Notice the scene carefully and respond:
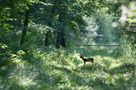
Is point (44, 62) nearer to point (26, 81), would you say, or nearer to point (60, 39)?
point (26, 81)

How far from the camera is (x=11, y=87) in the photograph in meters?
11.7

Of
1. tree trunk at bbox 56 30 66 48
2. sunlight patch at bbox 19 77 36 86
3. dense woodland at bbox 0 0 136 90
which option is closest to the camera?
sunlight patch at bbox 19 77 36 86

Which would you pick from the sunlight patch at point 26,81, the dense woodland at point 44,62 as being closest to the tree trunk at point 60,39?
the dense woodland at point 44,62

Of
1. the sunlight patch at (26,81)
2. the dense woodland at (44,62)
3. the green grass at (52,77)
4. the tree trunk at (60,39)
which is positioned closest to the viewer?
the sunlight patch at (26,81)

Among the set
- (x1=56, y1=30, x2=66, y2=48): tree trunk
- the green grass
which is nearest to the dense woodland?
the green grass

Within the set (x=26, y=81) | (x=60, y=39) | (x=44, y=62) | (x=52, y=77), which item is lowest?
(x=60, y=39)

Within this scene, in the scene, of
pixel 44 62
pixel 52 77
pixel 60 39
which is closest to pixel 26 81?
pixel 52 77

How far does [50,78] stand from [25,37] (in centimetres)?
464

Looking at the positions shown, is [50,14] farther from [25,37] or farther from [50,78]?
[50,78]

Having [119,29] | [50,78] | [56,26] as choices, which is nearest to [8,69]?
[50,78]

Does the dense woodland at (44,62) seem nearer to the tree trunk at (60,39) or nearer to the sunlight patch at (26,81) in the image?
the sunlight patch at (26,81)

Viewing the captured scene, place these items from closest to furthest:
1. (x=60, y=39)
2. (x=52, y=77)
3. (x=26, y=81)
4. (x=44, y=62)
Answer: (x=26, y=81) < (x=52, y=77) < (x=44, y=62) < (x=60, y=39)

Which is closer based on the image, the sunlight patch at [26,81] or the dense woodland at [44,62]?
the sunlight patch at [26,81]

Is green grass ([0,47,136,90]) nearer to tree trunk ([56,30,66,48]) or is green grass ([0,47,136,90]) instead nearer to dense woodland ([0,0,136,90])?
dense woodland ([0,0,136,90])
